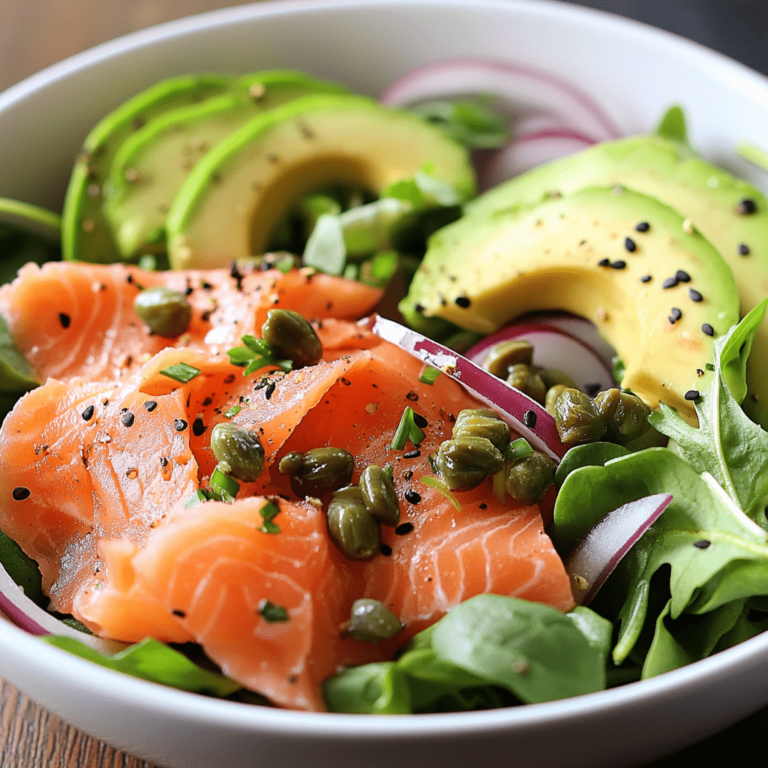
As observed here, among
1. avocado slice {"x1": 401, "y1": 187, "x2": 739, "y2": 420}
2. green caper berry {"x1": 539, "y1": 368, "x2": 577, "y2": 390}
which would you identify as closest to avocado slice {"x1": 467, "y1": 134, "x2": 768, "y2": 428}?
avocado slice {"x1": 401, "y1": 187, "x2": 739, "y2": 420}

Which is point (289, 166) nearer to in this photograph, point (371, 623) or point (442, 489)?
point (442, 489)

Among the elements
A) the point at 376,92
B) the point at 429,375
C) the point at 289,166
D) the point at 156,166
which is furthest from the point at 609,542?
the point at 376,92

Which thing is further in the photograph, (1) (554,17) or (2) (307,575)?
(1) (554,17)

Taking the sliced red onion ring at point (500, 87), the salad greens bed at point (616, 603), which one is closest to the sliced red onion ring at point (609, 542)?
the salad greens bed at point (616, 603)

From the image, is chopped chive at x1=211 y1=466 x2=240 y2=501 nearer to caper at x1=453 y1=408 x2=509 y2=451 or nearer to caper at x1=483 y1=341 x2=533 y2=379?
caper at x1=453 y1=408 x2=509 y2=451

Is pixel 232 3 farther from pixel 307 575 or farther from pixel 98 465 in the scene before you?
pixel 307 575

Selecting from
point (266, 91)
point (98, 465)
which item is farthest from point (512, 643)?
point (266, 91)

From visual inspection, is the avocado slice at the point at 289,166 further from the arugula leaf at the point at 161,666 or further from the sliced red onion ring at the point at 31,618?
the arugula leaf at the point at 161,666

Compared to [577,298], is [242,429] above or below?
below
